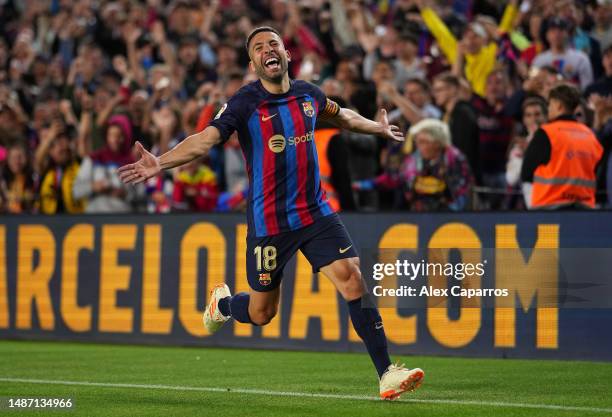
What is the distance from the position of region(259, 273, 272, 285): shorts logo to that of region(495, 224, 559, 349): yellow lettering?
3.65 m

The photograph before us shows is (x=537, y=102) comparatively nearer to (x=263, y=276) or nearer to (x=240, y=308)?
(x=240, y=308)

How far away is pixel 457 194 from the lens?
1304 centimetres

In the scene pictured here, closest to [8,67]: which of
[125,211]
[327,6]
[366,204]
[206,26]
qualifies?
[206,26]

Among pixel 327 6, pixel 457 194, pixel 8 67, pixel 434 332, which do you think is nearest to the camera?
pixel 434 332

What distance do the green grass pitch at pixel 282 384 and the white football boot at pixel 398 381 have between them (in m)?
0.10

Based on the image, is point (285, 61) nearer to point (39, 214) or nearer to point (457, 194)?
point (457, 194)

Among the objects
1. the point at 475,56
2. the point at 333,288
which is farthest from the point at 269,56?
the point at 475,56

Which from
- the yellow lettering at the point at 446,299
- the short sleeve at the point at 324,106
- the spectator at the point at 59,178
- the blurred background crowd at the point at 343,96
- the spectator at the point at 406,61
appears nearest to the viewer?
the short sleeve at the point at 324,106

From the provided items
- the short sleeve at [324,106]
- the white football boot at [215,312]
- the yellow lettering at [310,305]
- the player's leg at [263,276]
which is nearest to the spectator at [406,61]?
the yellow lettering at [310,305]

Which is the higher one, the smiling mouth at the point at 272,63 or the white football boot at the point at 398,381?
the smiling mouth at the point at 272,63

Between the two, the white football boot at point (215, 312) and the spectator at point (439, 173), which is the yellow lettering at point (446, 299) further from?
the white football boot at point (215, 312)

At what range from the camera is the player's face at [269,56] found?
331 inches

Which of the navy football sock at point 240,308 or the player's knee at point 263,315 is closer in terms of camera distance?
the player's knee at point 263,315

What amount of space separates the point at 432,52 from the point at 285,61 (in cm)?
838
